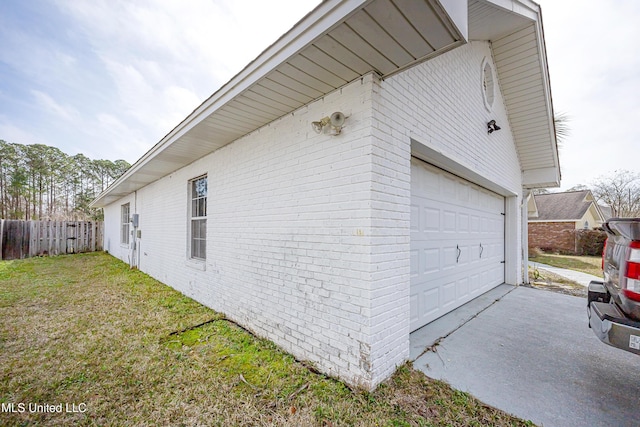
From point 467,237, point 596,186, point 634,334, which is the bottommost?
point 634,334

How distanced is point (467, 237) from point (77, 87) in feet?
29.4

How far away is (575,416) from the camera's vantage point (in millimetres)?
1930

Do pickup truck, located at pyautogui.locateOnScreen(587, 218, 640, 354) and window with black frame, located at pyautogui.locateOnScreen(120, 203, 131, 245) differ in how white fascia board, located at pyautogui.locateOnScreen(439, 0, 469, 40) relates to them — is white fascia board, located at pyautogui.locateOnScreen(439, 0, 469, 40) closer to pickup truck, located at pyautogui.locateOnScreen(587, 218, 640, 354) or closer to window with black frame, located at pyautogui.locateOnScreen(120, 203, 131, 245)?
pickup truck, located at pyautogui.locateOnScreen(587, 218, 640, 354)

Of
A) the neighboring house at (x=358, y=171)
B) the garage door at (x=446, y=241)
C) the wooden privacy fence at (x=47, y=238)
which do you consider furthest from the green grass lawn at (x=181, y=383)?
the wooden privacy fence at (x=47, y=238)

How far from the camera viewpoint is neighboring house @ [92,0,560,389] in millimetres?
2117

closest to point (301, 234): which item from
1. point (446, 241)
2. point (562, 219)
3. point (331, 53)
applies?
point (331, 53)

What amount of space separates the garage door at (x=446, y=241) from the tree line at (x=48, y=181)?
22936 millimetres

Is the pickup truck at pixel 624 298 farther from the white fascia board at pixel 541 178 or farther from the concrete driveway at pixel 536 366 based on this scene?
the white fascia board at pixel 541 178

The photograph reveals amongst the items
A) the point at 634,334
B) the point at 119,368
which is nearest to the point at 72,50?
the point at 119,368

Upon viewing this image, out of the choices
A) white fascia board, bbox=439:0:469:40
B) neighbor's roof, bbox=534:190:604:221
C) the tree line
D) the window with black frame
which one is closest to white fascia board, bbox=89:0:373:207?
white fascia board, bbox=439:0:469:40

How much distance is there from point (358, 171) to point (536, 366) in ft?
8.94

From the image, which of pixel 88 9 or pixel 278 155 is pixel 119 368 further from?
pixel 88 9

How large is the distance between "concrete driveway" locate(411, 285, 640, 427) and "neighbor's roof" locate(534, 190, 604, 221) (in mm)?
16964

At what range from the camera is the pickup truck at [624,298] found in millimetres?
1739
